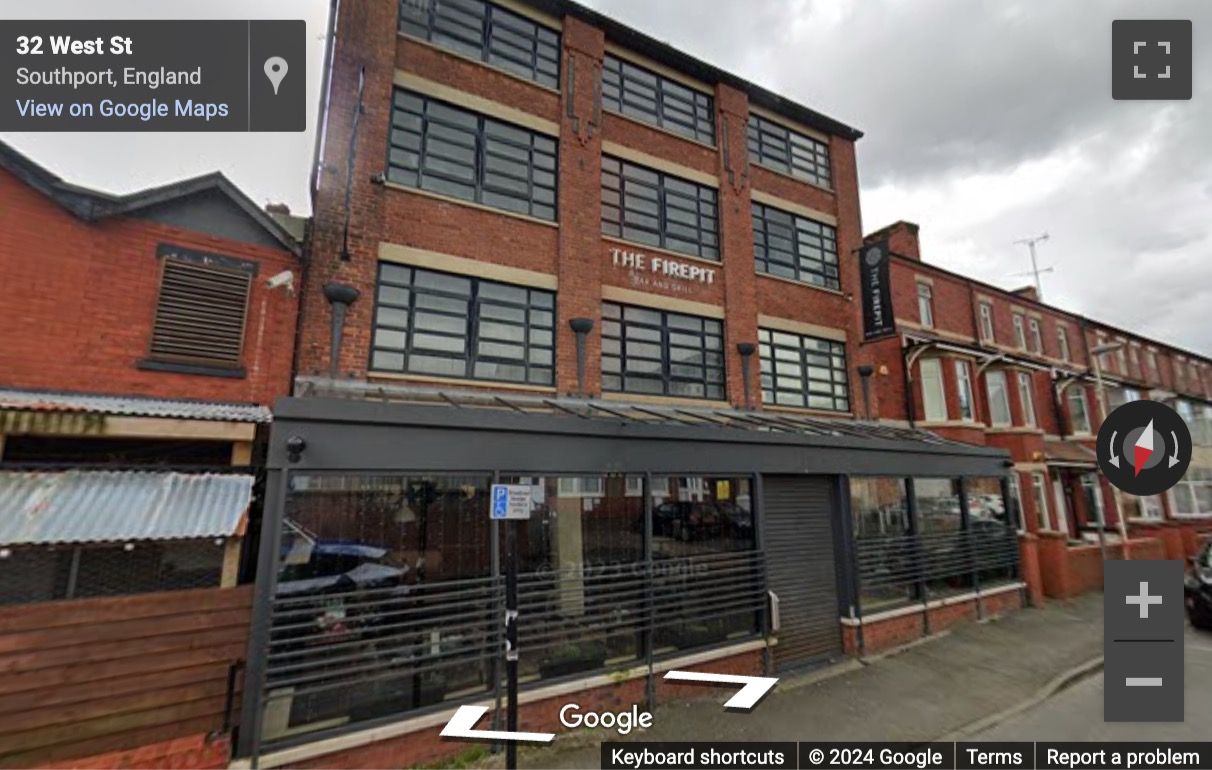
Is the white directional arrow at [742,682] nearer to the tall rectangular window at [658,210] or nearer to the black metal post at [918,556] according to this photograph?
the black metal post at [918,556]

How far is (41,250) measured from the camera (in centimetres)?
687

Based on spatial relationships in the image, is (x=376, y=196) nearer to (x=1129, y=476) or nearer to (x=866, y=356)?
(x=1129, y=476)

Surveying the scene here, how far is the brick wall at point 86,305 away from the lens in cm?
667

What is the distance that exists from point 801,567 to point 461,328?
708cm

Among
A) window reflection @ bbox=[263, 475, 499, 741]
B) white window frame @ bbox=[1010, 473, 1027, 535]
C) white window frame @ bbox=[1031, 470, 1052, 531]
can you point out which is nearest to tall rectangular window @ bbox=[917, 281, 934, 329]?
white window frame @ bbox=[1010, 473, 1027, 535]

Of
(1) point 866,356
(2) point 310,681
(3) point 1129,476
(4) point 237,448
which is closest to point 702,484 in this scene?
(3) point 1129,476

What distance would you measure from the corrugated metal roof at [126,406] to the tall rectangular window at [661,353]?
605 cm

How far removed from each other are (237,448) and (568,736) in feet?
17.9

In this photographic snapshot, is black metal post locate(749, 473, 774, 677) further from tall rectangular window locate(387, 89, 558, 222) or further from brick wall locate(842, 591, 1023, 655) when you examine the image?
tall rectangular window locate(387, 89, 558, 222)

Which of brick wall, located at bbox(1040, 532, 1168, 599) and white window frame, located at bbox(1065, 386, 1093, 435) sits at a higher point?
white window frame, located at bbox(1065, 386, 1093, 435)

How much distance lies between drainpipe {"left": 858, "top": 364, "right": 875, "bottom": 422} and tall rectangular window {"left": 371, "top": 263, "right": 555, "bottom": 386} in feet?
29.2

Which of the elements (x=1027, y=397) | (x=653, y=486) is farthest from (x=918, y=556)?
(x=1027, y=397)

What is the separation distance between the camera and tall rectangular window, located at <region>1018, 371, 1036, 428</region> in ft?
63.8

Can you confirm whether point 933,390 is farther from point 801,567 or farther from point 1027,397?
point 801,567
